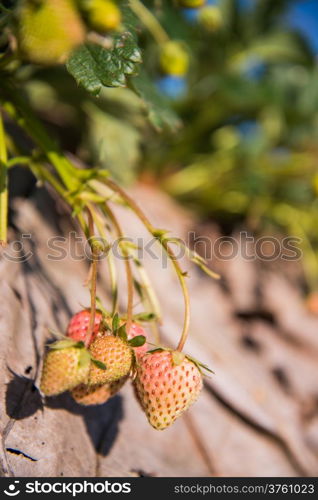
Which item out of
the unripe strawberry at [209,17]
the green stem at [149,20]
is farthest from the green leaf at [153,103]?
the unripe strawberry at [209,17]

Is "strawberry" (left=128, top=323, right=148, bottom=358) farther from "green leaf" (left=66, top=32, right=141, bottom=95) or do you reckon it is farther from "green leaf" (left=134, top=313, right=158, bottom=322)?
"green leaf" (left=66, top=32, right=141, bottom=95)

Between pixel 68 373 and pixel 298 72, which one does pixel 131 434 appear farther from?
pixel 298 72

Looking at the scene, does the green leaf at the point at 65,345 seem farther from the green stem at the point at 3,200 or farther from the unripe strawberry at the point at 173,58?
the unripe strawberry at the point at 173,58

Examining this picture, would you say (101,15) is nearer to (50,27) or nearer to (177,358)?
(50,27)

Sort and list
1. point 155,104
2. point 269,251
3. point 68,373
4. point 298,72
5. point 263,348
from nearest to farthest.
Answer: point 68,373
point 155,104
point 263,348
point 269,251
point 298,72

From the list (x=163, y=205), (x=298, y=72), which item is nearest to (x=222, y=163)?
(x=163, y=205)

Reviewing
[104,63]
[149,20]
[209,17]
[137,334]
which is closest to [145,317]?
[137,334]

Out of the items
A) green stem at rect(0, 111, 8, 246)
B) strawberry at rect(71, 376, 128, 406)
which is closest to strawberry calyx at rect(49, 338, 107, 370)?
strawberry at rect(71, 376, 128, 406)
